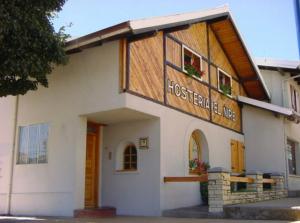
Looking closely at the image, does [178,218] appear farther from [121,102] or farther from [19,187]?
[19,187]

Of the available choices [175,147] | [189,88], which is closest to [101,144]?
[175,147]

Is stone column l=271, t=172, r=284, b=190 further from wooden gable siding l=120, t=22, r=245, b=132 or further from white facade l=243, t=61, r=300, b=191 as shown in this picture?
wooden gable siding l=120, t=22, r=245, b=132

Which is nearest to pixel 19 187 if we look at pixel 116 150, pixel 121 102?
pixel 116 150

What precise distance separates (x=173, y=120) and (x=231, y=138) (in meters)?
4.58

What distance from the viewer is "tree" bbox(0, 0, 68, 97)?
8.30 meters

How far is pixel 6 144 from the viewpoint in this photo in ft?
43.1

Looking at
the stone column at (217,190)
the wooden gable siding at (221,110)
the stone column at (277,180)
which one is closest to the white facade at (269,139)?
the wooden gable siding at (221,110)

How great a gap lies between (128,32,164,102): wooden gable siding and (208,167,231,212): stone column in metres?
2.69

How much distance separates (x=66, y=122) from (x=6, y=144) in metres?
2.66

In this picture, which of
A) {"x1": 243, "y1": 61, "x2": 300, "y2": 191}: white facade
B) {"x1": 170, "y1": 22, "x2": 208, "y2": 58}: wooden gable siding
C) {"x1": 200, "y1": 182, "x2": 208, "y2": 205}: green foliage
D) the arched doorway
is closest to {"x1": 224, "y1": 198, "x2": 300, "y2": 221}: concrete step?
{"x1": 200, "y1": 182, "x2": 208, "y2": 205}: green foliage

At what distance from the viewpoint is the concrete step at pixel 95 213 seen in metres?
10.8

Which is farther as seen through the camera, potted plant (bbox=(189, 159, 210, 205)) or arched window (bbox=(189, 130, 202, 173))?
arched window (bbox=(189, 130, 202, 173))

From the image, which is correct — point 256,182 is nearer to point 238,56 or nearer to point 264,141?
point 264,141

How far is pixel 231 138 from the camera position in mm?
16266
